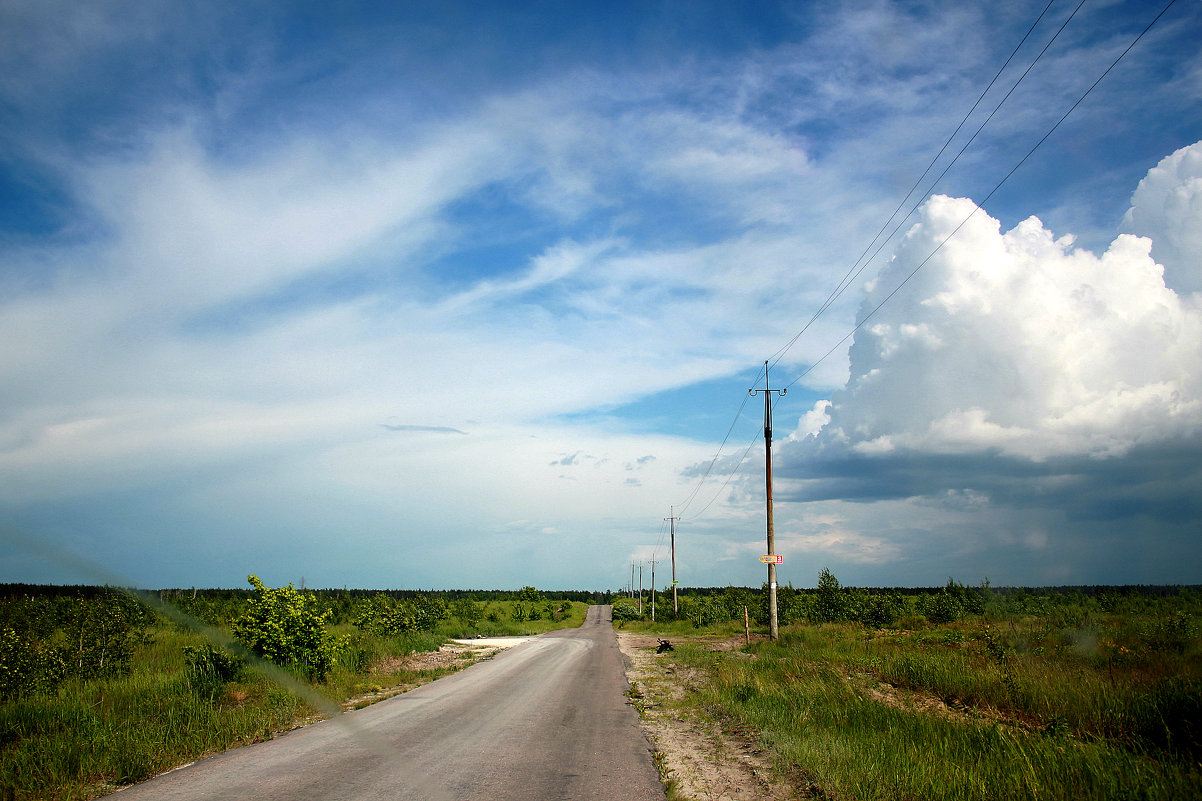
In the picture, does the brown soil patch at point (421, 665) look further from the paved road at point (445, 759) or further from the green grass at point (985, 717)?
the green grass at point (985, 717)

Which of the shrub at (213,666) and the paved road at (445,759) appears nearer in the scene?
the paved road at (445,759)

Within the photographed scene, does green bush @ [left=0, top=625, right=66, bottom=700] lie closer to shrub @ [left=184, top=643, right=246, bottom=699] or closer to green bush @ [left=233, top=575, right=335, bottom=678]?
shrub @ [left=184, top=643, right=246, bottom=699]

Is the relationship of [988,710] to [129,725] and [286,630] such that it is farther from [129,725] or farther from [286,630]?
[286,630]

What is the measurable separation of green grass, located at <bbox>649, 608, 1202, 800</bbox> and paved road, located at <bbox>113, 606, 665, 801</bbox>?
94.6 inches

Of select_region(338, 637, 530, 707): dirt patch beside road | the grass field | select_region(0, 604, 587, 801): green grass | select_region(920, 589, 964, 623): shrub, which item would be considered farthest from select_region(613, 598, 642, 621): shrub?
select_region(0, 604, 587, 801): green grass

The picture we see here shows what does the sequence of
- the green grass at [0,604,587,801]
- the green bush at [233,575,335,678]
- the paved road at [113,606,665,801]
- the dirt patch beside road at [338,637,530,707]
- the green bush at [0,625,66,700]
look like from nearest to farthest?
the paved road at [113,606,665,801] < the green grass at [0,604,587,801] < the green bush at [0,625,66,700] < the dirt patch beside road at [338,637,530,707] < the green bush at [233,575,335,678]

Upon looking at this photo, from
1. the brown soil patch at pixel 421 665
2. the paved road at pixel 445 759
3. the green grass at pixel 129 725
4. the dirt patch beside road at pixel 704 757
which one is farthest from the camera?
the brown soil patch at pixel 421 665

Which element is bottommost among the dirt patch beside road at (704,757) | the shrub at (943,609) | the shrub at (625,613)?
the shrub at (625,613)

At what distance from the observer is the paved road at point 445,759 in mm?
7094

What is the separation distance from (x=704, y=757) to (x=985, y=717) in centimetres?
708

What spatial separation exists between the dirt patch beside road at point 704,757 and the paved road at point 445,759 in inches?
15.6

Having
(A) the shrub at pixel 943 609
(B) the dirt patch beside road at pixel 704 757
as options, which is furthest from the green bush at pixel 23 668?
(A) the shrub at pixel 943 609

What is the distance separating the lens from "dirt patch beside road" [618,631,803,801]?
7605mm

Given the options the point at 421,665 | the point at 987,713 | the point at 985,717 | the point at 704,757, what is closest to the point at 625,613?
the point at 421,665
